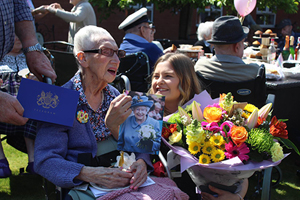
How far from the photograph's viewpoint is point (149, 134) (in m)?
1.87

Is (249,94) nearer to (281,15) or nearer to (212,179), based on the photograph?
(212,179)

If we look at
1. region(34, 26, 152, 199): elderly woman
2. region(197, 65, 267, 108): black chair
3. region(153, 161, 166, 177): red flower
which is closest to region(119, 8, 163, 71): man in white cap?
region(197, 65, 267, 108): black chair

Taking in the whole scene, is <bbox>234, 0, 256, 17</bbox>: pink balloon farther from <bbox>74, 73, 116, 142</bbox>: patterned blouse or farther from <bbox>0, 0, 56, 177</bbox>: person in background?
<bbox>0, 0, 56, 177</bbox>: person in background

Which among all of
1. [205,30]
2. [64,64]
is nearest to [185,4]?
[205,30]

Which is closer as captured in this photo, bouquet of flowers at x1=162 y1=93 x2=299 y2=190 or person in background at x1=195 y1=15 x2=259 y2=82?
bouquet of flowers at x1=162 y1=93 x2=299 y2=190

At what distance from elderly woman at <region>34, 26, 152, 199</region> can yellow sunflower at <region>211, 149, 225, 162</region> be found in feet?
1.48

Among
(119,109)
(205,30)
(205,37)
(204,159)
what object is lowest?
(204,159)

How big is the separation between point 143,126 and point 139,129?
3 centimetres

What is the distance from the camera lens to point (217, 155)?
1763 millimetres

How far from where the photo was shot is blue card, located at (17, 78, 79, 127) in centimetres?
175

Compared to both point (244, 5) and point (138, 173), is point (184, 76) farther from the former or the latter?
point (244, 5)

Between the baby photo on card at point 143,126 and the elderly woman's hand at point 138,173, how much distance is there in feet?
0.44

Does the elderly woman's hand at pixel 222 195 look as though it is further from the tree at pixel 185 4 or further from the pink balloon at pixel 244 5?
the tree at pixel 185 4

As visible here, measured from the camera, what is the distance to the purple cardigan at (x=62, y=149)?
5.87 feet
